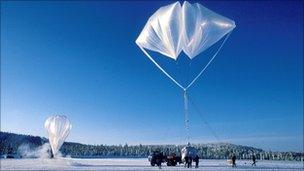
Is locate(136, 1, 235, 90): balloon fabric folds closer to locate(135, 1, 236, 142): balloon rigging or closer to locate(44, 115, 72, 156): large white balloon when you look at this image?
locate(135, 1, 236, 142): balloon rigging

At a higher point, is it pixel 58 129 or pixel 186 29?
pixel 186 29

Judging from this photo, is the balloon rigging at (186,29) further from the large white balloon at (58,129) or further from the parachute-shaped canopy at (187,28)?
the large white balloon at (58,129)

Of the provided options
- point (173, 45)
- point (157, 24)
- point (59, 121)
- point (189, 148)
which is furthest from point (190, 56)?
point (59, 121)

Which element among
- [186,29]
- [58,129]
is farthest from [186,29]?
[58,129]

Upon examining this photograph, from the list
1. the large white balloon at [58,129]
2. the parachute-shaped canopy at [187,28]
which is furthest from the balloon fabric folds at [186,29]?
the large white balloon at [58,129]

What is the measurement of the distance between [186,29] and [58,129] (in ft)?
120

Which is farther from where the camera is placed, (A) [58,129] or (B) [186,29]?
(A) [58,129]

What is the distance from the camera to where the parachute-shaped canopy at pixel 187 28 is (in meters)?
33.0

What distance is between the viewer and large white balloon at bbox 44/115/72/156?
63.8 m

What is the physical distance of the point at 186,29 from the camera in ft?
108

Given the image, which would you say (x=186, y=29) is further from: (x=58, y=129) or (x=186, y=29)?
(x=58, y=129)

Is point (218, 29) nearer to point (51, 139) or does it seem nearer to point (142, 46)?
point (142, 46)

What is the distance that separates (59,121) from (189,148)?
25.9 m

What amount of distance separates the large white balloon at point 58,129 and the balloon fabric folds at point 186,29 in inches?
1294
